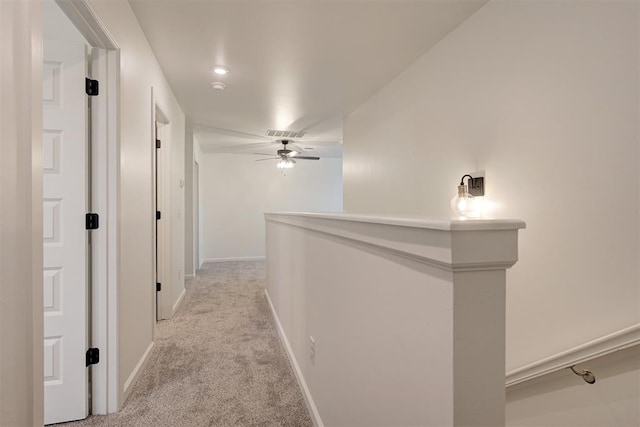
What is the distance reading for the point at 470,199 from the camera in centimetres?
204

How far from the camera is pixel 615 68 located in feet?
4.51

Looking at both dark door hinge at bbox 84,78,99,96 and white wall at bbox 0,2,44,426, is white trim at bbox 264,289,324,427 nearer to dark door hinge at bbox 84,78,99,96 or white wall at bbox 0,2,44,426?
white wall at bbox 0,2,44,426

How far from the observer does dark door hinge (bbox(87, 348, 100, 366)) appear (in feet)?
5.75

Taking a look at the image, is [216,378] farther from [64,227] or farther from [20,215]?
[20,215]

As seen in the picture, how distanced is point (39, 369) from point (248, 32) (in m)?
2.30

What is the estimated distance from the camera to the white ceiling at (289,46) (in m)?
2.12

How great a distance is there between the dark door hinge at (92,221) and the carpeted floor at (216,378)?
3.35ft

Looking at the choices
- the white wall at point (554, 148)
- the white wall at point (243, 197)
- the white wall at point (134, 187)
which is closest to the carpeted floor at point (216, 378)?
the white wall at point (134, 187)

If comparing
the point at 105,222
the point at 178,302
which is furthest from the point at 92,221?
the point at 178,302

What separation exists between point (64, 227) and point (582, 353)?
2.45 meters

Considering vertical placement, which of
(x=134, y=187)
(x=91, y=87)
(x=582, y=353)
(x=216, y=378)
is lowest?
(x=216, y=378)

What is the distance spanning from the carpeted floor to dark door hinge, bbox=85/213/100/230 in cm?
102

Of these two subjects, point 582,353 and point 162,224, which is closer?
point 582,353

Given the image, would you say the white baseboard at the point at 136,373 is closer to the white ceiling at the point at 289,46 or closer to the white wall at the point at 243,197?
the white ceiling at the point at 289,46
